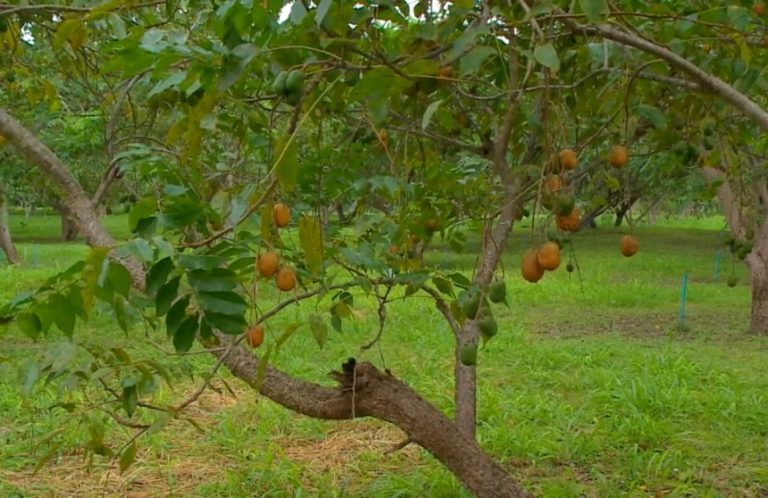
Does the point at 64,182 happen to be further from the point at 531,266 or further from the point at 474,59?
the point at 474,59

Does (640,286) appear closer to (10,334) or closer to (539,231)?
(10,334)

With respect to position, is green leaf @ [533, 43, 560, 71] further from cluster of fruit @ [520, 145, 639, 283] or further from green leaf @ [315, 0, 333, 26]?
cluster of fruit @ [520, 145, 639, 283]

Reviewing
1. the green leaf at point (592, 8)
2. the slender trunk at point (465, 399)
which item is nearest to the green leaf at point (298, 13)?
the green leaf at point (592, 8)

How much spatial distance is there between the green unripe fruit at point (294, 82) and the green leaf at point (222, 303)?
405mm

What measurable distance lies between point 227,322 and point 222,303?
4 centimetres

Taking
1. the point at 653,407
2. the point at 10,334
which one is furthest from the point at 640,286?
the point at 10,334

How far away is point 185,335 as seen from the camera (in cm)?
158

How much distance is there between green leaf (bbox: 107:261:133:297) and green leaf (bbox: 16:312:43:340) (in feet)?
0.87

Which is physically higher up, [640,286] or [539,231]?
[539,231]

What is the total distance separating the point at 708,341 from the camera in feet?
22.6

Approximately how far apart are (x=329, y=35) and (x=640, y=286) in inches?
364

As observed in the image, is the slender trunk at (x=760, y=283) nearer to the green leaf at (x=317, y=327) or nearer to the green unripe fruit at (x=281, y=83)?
the green leaf at (x=317, y=327)

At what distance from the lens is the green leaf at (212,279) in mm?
1491

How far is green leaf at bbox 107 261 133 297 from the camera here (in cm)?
140
